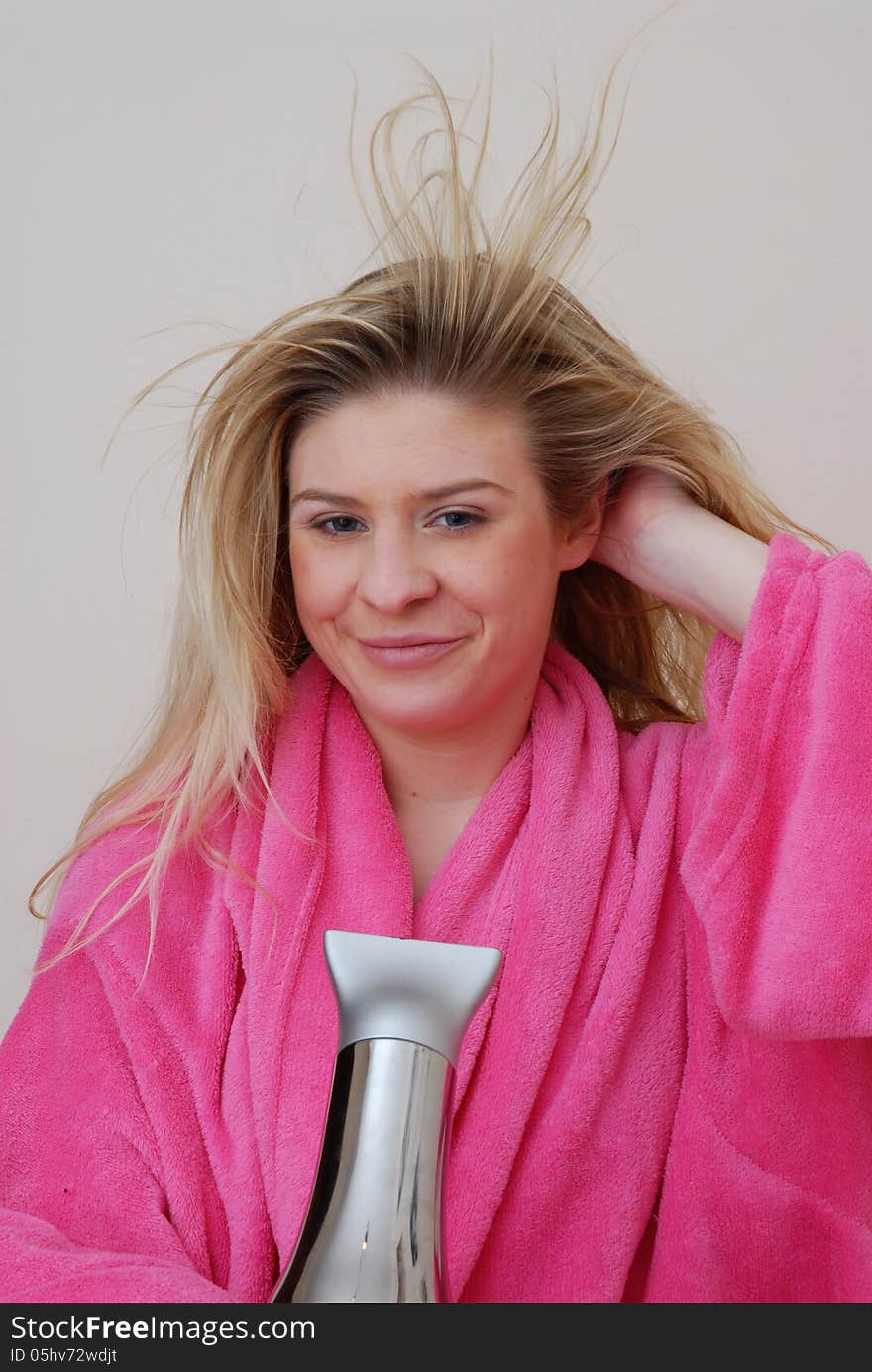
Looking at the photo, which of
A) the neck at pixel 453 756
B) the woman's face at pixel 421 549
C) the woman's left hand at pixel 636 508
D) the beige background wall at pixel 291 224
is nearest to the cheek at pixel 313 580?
the woman's face at pixel 421 549

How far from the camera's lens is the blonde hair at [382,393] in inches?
45.9

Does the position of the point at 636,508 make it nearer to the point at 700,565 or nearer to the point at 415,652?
→ the point at 700,565

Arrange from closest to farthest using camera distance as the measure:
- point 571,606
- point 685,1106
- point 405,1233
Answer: point 405,1233
point 685,1106
point 571,606

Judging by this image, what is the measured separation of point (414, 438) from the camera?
1128mm

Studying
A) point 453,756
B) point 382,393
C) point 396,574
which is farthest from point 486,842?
point 382,393

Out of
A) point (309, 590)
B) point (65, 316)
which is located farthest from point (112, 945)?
point (65, 316)

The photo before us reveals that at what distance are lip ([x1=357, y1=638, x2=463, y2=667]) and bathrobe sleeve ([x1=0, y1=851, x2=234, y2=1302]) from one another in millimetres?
292

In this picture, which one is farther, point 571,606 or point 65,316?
point 65,316

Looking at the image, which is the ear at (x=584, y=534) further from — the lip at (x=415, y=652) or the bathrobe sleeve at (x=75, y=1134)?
the bathrobe sleeve at (x=75, y=1134)

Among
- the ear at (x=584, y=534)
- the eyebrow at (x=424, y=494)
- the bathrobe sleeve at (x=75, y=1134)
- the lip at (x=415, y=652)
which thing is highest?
the eyebrow at (x=424, y=494)

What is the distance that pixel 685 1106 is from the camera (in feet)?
3.65

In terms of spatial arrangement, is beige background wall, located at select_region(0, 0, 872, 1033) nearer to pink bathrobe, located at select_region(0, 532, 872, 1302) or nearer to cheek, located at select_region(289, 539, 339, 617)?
cheek, located at select_region(289, 539, 339, 617)
